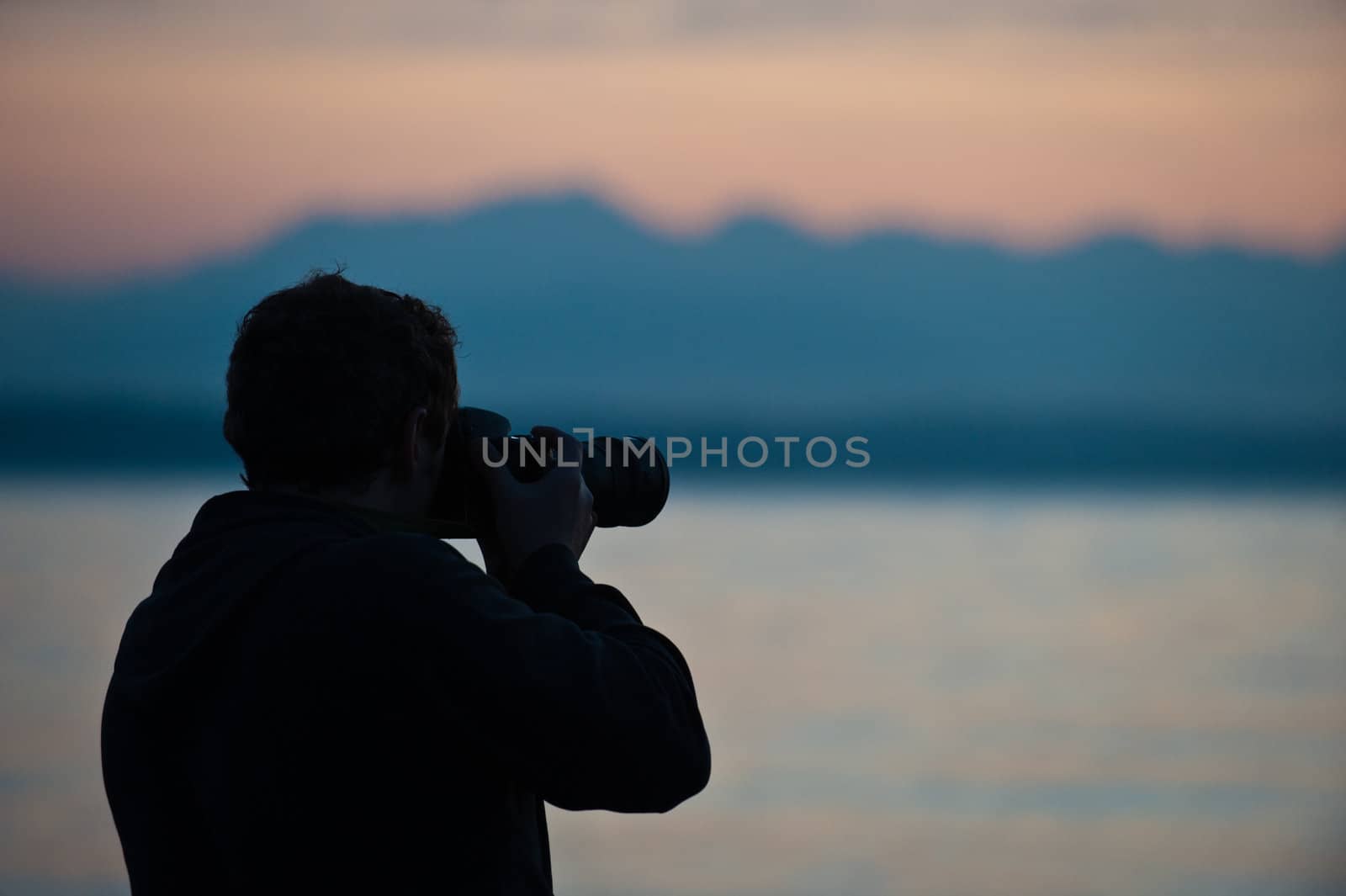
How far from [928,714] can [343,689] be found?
2.43 meters

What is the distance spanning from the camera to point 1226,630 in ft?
13.7

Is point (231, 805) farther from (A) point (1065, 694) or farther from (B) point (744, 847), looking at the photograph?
(A) point (1065, 694)

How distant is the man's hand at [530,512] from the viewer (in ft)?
3.45

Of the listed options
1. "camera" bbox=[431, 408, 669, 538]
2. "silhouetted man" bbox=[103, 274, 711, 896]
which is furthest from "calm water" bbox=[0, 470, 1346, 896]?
"silhouetted man" bbox=[103, 274, 711, 896]

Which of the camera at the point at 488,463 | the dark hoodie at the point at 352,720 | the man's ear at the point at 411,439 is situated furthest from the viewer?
the camera at the point at 488,463

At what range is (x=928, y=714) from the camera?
3.13m

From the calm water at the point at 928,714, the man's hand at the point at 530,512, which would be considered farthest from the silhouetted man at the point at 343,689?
the calm water at the point at 928,714

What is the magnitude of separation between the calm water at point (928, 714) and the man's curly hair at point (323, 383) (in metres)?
1.32

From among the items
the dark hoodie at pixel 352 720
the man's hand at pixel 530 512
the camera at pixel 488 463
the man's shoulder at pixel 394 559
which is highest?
the camera at pixel 488 463

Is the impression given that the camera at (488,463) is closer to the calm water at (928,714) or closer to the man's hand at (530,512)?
the man's hand at (530,512)

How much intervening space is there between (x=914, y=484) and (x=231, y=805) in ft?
33.1

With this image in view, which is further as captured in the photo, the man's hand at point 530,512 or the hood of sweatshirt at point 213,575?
the man's hand at point 530,512

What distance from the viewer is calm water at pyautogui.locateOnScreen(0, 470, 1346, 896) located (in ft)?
7.28

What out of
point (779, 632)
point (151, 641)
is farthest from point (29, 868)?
point (779, 632)
